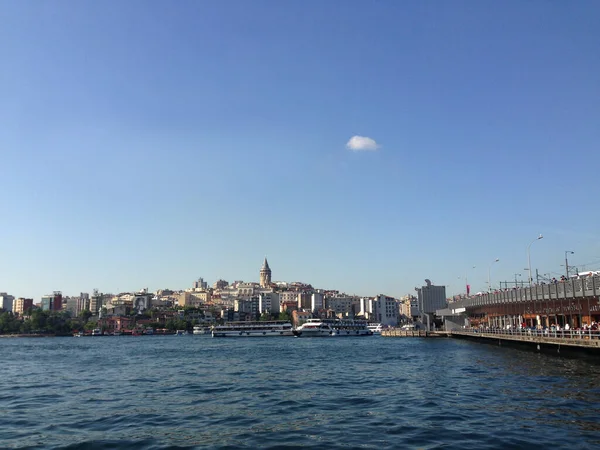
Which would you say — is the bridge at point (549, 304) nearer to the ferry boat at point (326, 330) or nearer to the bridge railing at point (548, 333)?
the bridge railing at point (548, 333)

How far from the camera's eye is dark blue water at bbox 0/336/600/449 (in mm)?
17375

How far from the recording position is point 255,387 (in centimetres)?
3134

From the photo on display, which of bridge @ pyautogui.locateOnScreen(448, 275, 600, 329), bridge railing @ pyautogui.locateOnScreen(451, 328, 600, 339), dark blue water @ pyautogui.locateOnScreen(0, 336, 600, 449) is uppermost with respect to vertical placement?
bridge @ pyautogui.locateOnScreen(448, 275, 600, 329)

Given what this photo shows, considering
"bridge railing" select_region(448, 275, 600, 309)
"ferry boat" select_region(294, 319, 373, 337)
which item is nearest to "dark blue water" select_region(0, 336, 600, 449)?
"bridge railing" select_region(448, 275, 600, 309)

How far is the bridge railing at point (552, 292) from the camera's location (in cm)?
4412

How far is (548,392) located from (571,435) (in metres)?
9.46

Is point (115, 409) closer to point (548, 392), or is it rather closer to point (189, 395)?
point (189, 395)

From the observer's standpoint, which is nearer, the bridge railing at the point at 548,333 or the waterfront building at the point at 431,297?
the bridge railing at the point at 548,333

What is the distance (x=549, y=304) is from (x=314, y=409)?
43448 millimetres

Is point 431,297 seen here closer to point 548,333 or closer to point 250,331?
point 250,331

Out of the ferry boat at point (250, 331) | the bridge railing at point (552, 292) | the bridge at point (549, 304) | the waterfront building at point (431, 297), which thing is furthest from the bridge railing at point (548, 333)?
the ferry boat at point (250, 331)

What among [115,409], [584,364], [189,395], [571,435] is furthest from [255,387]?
[584,364]

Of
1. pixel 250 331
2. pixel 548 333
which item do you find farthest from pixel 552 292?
pixel 250 331

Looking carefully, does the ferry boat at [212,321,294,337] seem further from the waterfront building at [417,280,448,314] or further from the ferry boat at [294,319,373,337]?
the waterfront building at [417,280,448,314]
